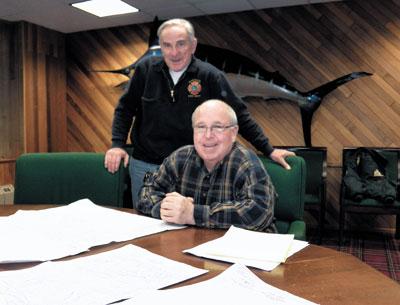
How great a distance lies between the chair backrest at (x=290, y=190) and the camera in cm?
163

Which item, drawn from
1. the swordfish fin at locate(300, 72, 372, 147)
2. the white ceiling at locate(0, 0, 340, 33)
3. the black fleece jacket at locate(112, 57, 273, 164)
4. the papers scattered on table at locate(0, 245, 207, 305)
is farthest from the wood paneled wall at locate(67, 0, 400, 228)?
the papers scattered on table at locate(0, 245, 207, 305)

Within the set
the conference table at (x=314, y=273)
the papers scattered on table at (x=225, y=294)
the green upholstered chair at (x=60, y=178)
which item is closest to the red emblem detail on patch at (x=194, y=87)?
the green upholstered chair at (x=60, y=178)

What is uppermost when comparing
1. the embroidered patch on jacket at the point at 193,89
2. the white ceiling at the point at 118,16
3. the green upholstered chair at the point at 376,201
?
the white ceiling at the point at 118,16

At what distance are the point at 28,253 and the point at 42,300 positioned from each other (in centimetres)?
32

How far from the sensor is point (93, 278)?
2.70 ft

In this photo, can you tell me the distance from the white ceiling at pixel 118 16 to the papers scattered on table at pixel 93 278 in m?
4.19

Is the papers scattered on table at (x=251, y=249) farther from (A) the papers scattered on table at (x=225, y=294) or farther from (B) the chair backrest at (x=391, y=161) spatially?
(B) the chair backrest at (x=391, y=161)

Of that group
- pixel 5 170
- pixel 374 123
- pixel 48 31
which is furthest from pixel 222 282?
pixel 48 31

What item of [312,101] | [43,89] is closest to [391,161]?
[312,101]

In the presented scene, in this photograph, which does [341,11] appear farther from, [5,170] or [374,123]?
[5,170]

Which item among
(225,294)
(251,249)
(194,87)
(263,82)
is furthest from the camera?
(263,82)

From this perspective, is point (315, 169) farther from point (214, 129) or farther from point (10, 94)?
point (10, 94)

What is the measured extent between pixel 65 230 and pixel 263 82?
4.09 meters

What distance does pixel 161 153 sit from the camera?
2.08 metres
